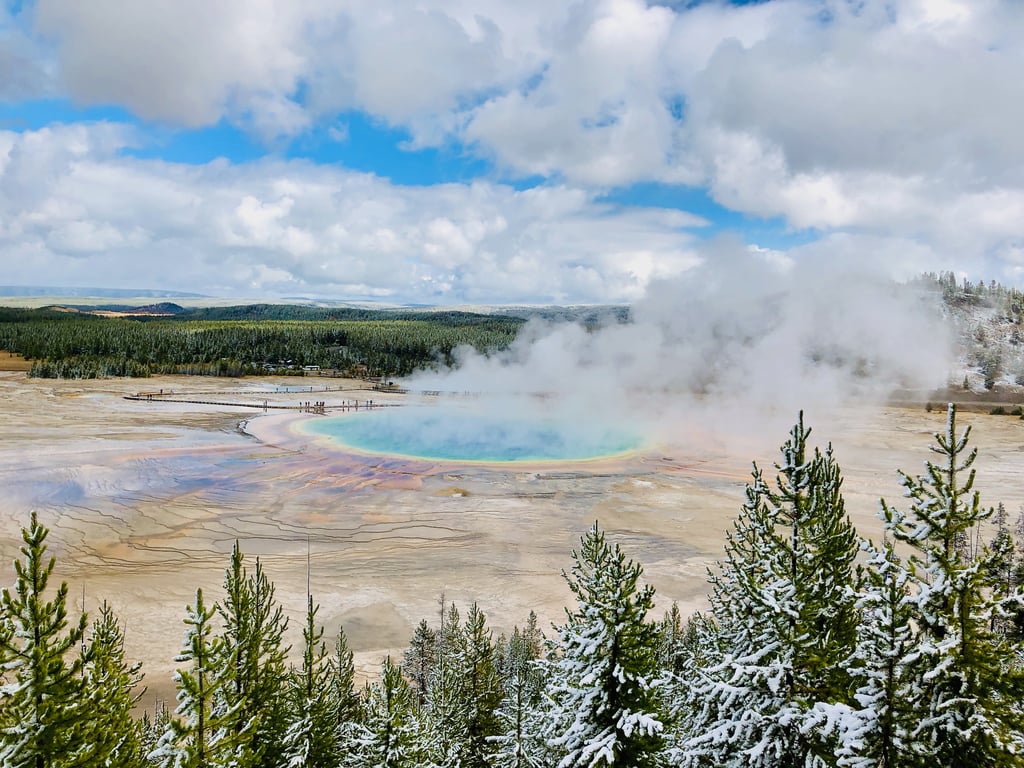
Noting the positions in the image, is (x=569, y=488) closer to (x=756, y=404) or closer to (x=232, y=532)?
(x=232, y=532)

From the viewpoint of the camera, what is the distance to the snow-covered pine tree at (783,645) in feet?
21.9

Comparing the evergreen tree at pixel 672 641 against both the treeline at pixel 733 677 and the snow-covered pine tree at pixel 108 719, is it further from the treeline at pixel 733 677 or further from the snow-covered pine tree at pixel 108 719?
the snow-covered pine tree at pixel 108 719

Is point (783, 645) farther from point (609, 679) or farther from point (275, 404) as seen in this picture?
point (275, 404)

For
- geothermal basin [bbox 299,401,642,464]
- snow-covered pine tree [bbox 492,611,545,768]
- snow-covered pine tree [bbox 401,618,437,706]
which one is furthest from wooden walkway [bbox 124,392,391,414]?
snow-covered pine tree [bbox 492,611,545,768]

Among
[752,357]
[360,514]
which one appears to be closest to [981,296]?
[752,357]

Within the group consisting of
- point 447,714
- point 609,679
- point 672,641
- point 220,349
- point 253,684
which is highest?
point 220,349

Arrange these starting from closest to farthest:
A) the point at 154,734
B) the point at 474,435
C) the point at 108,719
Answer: the point at 108,719 < the point at 154,734 < the point at 474,435

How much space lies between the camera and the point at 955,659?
5727mm

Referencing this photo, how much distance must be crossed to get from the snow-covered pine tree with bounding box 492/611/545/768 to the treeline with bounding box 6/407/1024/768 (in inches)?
4.3

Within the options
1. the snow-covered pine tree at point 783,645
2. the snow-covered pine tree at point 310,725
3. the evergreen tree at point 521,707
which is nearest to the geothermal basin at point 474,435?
the evergreen tree at point 521,707

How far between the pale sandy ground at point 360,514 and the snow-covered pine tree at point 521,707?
2668mm

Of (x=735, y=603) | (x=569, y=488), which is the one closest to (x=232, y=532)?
(x=569, y=488)

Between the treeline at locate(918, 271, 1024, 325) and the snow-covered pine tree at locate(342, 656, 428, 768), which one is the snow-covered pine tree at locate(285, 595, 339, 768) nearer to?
the snow-covered pine tree at locate(342, 656, 428, 768)

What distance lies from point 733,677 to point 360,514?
28102mm
